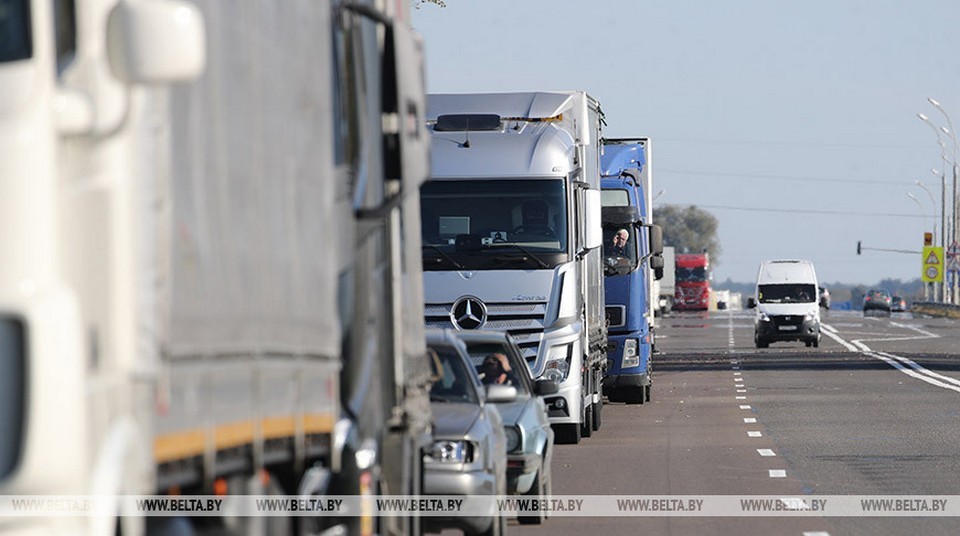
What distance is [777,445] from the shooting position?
21453 millimetres

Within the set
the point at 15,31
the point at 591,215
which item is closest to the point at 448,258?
the point at 591,215

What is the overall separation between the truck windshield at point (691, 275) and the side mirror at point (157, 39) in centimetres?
11046

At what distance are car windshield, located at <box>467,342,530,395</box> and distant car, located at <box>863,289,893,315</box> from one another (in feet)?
Answer: 347

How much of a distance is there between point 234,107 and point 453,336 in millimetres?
7748

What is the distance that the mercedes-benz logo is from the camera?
20625 millimetres

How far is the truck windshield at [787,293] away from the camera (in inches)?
2322

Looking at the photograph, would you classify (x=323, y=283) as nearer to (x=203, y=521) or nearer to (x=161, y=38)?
(x=203, y=521)

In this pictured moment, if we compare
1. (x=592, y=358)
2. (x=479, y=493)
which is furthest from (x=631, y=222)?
(x=479, y=493)

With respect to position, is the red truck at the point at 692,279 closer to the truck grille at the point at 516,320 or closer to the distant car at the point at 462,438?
the truck grille at the point at 516,320

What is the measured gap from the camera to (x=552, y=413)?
21.1 meters

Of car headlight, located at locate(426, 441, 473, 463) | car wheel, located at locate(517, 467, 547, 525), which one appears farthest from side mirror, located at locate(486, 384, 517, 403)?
car wheel, located at locate(517, 467, 547, 525)

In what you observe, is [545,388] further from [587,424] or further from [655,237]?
[655,237]

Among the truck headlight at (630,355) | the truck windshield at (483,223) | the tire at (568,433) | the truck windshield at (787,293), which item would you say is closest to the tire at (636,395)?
the truck headlight at (630,355)

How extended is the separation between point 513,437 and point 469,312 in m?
6.44
